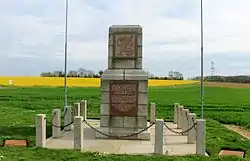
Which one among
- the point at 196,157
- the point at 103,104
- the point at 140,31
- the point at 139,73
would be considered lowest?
the point at 196,157

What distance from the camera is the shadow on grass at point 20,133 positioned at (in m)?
15.3

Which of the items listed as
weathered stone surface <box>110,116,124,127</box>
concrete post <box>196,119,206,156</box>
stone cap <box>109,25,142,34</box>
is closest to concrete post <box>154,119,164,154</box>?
concrete post <box>196,119,206,156</box>

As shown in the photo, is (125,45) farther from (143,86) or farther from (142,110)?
(142,110)

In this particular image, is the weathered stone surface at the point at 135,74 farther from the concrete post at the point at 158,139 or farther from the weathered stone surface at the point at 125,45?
the concrete post at the point at 158,139

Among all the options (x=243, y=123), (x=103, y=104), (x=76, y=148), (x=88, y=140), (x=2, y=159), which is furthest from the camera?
(x=243, y=123)

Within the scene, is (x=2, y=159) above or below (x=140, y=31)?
below

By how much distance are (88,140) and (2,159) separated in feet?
14.8

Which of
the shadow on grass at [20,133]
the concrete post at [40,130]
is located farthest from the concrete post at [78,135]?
the shadow on grass at [20,133]

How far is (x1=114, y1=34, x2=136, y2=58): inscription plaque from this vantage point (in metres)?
17.2

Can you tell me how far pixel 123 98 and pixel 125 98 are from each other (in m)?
0.07

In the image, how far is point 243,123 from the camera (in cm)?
2414

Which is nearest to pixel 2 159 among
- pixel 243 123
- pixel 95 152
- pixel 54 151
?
pixel 54 151

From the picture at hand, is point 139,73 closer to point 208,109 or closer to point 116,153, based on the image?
point 116,153

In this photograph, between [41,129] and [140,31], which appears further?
[140,31]
